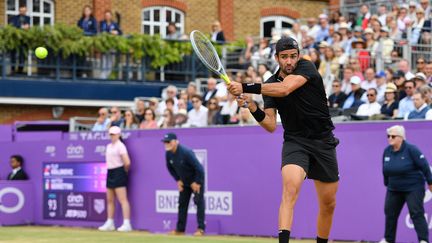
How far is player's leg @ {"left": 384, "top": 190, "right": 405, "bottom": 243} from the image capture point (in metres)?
14.6

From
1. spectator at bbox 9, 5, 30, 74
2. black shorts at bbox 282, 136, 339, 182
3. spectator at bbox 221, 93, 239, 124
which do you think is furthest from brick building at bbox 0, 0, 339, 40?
black shorts at bbox 282, 136, 339, 182

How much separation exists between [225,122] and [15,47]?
7.00 metres

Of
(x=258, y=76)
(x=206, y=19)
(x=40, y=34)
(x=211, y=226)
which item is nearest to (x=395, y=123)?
(x=211, y=226)

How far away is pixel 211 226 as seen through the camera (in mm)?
18328

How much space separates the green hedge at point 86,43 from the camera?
24703 millimetres

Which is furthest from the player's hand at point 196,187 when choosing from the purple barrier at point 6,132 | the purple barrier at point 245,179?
the purple barrier at point 6,132

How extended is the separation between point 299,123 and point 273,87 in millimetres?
614

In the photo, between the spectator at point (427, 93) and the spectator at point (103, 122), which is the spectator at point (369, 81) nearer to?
the spectator at point (427, 93)

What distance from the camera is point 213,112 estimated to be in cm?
2053

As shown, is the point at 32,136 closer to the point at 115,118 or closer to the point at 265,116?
the point at 115,118

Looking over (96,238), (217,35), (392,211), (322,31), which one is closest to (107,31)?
(217,35)

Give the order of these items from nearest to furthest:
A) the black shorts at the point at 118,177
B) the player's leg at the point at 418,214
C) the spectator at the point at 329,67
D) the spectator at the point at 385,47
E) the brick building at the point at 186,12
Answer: the player's leg at the point at 418,214 < the black shorts at the point at 118,177 < the spectator at the point at 329,67 < the spectator at the point at 385,47 < the brick building at the point at 186,12

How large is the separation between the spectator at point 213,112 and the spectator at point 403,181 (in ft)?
20.1

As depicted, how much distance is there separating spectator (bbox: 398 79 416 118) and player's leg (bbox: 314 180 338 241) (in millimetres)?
6480
